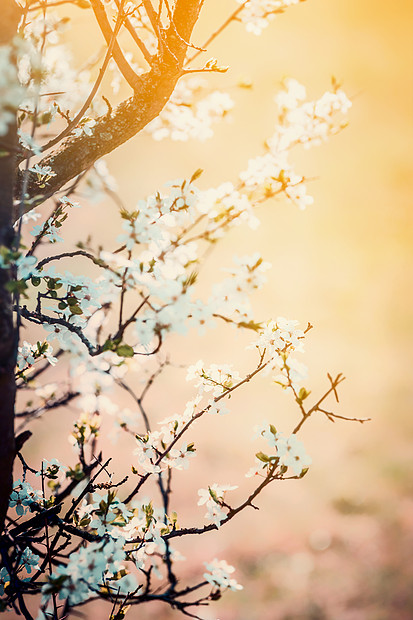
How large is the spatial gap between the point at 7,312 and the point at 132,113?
1.16 metres

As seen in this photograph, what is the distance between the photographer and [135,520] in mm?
1836

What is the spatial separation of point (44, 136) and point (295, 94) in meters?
1.23

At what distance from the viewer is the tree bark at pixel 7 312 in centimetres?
130

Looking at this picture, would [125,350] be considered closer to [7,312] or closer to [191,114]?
[7,312]

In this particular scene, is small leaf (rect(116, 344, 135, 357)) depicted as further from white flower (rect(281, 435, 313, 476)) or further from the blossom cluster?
the blossom cluster

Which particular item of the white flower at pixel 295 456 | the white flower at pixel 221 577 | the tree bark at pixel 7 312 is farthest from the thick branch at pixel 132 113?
the white flower at pixel 221 577

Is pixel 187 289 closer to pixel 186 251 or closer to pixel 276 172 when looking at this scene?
pixel 186 251

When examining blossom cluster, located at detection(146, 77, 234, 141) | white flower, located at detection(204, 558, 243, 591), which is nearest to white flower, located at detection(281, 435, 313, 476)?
white flower, located at detection(204, 558, 243, 591)

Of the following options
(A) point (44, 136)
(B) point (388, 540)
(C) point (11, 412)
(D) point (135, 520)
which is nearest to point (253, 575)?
(B) point (388, 540)

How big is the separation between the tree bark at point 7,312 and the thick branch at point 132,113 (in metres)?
0.48

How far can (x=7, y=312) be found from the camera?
52.6 inches

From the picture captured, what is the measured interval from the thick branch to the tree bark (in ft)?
1.56

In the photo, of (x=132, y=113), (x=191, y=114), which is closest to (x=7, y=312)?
(x=132, y=113)

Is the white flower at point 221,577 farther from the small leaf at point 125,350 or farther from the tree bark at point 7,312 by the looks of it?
the small leaf at point 125,350
